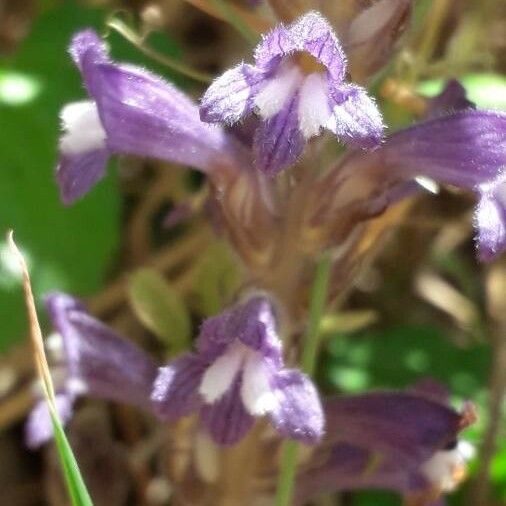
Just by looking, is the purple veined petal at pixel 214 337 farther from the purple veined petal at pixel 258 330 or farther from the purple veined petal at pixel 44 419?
the purple veined petal at pixel 44 419

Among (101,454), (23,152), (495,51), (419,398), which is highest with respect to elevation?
(495,51)

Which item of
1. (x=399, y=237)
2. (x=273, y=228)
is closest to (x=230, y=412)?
(x=273, y=228)

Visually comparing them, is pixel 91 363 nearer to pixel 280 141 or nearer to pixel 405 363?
pixel 280 141

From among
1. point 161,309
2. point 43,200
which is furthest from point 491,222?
point 43,200

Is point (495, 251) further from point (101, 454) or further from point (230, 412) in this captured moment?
point (101, 454)

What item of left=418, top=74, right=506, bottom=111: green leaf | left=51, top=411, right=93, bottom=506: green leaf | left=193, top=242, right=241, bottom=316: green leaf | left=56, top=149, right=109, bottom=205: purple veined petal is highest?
left=418, top=74, right=506, bottom=111: green leaf

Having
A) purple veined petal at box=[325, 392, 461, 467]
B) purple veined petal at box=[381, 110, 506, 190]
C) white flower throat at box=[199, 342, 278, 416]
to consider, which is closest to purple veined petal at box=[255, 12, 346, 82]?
purple veined petal at box=[381, 110, 506, 190]

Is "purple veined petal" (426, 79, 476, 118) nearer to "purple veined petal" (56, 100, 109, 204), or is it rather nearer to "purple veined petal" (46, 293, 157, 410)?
"purple veined petal" (56, 100, 109, 204)
